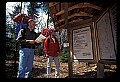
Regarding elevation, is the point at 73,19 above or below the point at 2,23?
above

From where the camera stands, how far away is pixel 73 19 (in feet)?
24.6

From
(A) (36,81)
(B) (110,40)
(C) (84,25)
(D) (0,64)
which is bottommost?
(A) (36,81)

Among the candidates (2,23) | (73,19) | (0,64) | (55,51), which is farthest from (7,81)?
(73,19)

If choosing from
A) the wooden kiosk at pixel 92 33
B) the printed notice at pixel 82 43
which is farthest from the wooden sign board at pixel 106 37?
the printed notice at pixel 82 43

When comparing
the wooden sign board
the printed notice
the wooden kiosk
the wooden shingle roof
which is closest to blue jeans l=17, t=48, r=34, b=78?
the wooden kiosk

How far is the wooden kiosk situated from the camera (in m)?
4.73

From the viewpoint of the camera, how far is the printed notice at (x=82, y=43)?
5.93 metres

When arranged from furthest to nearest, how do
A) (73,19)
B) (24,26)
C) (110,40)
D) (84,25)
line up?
(73,19) < (84,25) < (110,40) < (24,26)

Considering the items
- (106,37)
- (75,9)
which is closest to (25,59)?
(106,37)

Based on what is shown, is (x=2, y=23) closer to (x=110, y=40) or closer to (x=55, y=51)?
(x=110, y=40)

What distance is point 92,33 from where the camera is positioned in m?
5.80

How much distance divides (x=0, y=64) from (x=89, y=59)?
3883 millimetres

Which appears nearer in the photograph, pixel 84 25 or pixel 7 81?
pixel 7 81

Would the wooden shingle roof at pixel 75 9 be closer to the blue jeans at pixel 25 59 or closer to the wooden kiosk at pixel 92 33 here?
the wooden kiosk at pixel 92 33
